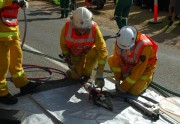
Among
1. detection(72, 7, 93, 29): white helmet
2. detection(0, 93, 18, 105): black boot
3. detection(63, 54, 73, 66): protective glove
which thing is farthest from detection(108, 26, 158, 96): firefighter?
detection(0, 93, 18, 105): black boot

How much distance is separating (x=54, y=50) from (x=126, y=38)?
129 inches

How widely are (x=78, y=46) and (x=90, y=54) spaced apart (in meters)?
0.25

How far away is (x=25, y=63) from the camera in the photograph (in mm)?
6707

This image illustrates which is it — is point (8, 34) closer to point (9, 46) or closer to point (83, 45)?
point (9, 46)

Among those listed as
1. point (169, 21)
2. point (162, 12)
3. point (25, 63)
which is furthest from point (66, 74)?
point (162, 12)

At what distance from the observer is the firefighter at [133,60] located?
4807 millimetres

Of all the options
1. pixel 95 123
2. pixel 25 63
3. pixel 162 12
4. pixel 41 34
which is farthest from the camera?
pixel 162 12

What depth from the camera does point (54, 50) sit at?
7.75 meters

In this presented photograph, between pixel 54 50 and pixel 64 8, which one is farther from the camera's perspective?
pixel 64 8

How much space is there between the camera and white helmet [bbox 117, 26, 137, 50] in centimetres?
475

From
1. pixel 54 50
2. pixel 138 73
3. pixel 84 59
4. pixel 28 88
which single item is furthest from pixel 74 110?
pixel 54 50

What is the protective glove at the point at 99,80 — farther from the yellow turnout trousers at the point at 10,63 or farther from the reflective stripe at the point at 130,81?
the yellow turnout trousers at the point at 10,63

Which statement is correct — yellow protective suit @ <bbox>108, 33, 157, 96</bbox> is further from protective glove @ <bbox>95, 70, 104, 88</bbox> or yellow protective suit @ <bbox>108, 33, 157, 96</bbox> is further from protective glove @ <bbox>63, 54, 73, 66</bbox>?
protective glove @ <bbox>63, 54, 73, 66</bbox>

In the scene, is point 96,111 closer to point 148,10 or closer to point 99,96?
point 99,96
